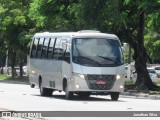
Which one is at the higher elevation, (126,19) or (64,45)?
(126,19)

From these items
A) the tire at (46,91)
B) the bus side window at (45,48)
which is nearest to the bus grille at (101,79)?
the bus side window at (45,48)

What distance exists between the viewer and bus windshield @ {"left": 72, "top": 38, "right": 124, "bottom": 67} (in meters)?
26.8

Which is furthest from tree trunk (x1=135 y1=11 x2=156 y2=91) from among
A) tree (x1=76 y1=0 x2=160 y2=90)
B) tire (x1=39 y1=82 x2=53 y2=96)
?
tire (x1=39 y1=82 x2=53 y2=96)

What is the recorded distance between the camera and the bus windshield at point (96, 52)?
87.8ft

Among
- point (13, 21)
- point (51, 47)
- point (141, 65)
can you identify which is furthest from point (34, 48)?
point (13, 21)

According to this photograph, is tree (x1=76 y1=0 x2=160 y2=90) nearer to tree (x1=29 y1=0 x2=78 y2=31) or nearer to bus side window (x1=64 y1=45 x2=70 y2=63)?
tree (x1=29 y1=0 x2=78 y2=31)

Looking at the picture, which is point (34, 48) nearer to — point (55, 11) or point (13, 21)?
point (55, 11)

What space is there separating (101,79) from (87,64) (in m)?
0.90

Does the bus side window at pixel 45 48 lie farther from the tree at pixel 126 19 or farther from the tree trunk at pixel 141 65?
the tree trunk at pixel 141 65

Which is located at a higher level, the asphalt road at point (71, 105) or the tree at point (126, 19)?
the tree at point (126, 19)

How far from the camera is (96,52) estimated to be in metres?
27.0

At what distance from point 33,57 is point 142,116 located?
598 inches

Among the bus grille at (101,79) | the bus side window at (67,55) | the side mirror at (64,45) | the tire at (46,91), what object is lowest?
the tire at (46,91)

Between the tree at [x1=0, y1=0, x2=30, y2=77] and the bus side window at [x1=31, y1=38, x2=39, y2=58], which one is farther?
the tree at [x1=0, y1=0, x2=30, y2=77]
